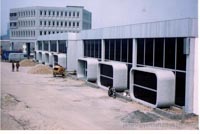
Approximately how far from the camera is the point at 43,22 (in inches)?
2584

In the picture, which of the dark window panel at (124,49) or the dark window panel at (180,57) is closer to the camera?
the dark window panel at (180,57)

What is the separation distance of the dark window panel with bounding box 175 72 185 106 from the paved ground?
5.85ft

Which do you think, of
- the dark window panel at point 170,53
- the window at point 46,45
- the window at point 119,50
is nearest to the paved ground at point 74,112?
the dark window panel at point 170,53

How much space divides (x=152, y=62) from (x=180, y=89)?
13.4 ft

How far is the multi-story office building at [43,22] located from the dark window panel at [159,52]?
124ft

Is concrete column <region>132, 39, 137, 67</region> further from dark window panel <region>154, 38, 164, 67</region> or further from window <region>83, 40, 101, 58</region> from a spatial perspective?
window <region>83, 40, 101, 58</region>

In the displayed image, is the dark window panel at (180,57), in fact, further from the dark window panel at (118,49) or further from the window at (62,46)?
the window at (62,46)

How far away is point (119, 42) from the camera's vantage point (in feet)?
100

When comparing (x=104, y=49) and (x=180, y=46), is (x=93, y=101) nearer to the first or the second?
(x=180, y=46)

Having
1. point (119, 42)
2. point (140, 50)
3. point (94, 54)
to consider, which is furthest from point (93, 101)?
point (94, 54)

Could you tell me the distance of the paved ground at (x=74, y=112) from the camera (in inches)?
682

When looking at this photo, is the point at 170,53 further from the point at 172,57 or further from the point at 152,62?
the point at 152,62

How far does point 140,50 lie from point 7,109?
436 inches

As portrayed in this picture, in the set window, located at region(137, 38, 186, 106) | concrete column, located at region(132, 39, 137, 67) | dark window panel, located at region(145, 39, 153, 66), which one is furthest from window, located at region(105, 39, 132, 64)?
window, located at region(137, 38, 186, 106)
